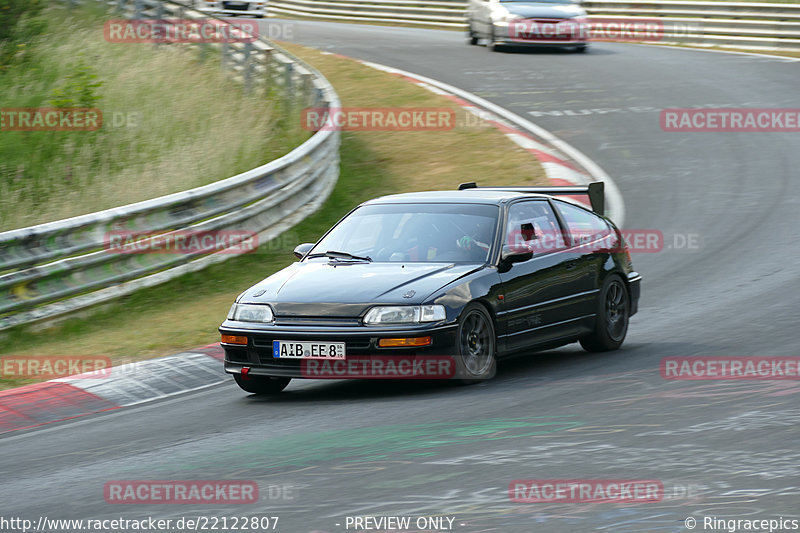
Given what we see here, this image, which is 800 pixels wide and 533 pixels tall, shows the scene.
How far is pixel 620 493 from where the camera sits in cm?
554

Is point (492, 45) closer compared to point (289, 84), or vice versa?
point (289, 84)

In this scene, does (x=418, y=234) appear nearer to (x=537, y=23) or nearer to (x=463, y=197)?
(x=463, y=197)

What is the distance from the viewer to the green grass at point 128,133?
1634 centimetres

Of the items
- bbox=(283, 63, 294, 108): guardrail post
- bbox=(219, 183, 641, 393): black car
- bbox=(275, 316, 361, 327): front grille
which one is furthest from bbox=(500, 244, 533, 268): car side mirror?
bbox=(283, 63, 294, 108): guardrail post

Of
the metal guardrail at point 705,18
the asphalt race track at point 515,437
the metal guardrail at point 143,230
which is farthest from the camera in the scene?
the metal guardrail at point 705,18

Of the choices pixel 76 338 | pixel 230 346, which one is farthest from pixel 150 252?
pixel 230 346

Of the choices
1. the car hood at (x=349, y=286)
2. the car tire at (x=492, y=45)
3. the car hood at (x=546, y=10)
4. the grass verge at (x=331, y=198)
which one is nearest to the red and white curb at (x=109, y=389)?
the grass verge at (x=331, y=198)

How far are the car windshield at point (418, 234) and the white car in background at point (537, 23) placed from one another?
775 inches

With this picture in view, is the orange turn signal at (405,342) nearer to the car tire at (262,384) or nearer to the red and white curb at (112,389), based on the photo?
the car tire at (262,384)

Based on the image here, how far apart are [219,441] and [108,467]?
0.73 m

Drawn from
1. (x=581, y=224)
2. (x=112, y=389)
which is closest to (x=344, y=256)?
(x=112, y=389)

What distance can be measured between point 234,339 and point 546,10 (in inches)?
836

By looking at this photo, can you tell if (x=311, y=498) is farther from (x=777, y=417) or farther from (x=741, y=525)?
(x=777, y=417)

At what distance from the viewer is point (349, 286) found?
27.4ft
